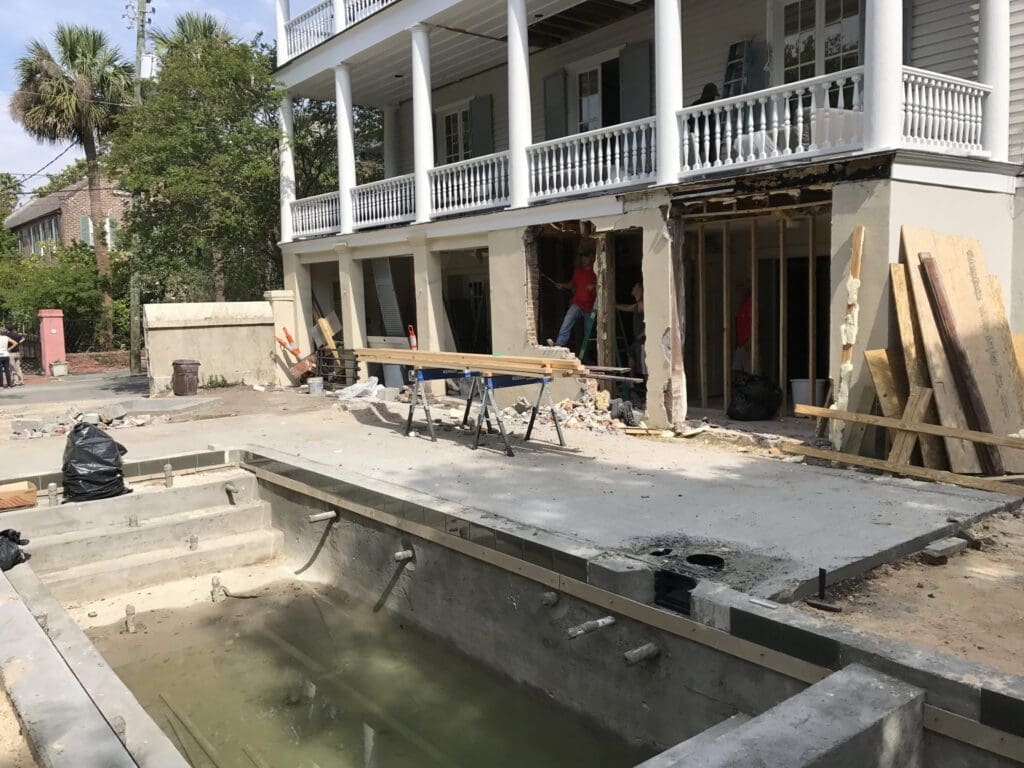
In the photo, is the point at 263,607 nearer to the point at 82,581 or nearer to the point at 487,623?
the point at 82,581

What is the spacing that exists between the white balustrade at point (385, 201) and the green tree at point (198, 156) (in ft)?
7.89

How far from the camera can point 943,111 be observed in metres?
9.06

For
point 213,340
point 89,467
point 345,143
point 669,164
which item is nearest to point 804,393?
point 669,164

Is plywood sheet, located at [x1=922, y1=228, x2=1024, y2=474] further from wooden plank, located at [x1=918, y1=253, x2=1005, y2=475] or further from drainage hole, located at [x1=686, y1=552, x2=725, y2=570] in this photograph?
drainage hole, located at [x1=686, y1=552, x2=725, y2=570]

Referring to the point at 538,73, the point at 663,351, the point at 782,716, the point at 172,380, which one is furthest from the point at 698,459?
the point at 172,380

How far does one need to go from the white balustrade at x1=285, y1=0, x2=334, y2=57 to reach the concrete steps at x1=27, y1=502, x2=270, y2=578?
11004mm

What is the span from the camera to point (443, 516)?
263 inches

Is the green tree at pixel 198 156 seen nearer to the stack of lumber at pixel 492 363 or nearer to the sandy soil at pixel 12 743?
the stack of lumber at pixel 492 363

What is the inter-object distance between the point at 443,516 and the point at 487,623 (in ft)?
3.02

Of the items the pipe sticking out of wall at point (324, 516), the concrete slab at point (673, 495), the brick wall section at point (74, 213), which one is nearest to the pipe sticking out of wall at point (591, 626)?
the concrete slab at point (673, 495)

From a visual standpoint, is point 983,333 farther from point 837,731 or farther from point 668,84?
point 837,731

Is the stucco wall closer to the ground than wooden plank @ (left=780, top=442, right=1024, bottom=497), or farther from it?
farther from it

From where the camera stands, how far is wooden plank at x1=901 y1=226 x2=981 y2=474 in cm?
764

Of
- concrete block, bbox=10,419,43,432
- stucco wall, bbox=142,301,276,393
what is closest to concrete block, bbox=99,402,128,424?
concrete block, bbox=10,419,43,432
